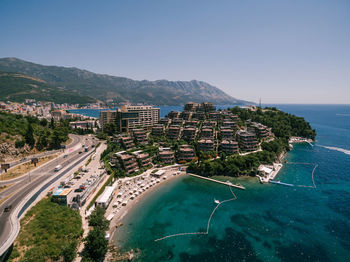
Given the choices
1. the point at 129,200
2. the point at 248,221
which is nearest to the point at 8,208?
the point at 129,200

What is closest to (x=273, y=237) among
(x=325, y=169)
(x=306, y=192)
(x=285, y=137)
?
(x=306, y=192)

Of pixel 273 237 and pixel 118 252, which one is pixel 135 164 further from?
pixel 273 237

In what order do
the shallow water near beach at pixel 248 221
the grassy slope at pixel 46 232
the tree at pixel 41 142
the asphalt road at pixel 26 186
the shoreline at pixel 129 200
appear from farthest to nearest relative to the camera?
1. the tree at pixel 41 142
2. the shoreline at pixel 129 200
3. the shallow water near beach at pixel 248 221
4. the asphalt road at pixel 26 186
5. the grassy slope at pixel 46 232

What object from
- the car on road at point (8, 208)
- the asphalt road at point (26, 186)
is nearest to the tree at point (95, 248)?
the asphalt road at point (26, 186)

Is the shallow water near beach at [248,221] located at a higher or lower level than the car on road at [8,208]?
lower

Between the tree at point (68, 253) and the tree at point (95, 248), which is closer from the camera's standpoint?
the tree at point (68, 253)

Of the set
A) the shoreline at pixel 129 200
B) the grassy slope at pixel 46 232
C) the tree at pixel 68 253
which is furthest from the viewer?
the shoreline at pixel 129 200

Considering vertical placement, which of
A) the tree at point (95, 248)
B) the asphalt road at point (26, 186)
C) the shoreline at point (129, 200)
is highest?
the asphalt road at point (26, 186)

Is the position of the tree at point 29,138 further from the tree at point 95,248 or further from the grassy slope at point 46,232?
the tree at point 95,248
